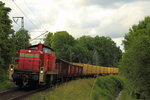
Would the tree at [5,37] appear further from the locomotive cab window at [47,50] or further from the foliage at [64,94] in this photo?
the foliage at [64,94]

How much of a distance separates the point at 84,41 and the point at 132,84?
287 ft

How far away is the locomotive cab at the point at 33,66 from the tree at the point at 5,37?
950 cm

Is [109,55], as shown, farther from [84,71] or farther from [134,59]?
[134,59]

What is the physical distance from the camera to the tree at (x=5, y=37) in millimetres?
27925

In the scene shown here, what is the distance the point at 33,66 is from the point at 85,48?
8217 cm

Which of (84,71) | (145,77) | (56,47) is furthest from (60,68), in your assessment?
(56,47)

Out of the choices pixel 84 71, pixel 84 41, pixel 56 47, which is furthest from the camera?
pixel 84 41

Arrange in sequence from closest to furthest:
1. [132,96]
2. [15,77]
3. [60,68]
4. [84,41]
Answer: [15,77], [60,68], [132,96], [84,41]

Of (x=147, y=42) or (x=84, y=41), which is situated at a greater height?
(x=84, y=41)

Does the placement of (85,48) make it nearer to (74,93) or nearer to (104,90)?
(104,90)

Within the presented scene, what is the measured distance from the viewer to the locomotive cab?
16.5 m

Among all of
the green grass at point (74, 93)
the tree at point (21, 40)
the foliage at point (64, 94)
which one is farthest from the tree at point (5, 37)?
the tree at point (21, 40)

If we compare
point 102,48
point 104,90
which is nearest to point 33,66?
point 104,90

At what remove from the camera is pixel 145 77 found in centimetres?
2467
